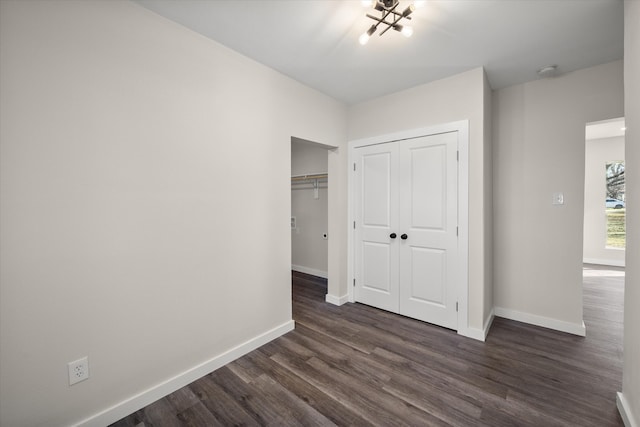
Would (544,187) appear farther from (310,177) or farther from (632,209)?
(310,177)

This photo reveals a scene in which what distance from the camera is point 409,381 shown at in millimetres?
1938

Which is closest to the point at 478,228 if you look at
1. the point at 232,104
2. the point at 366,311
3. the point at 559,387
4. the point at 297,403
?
the point at 559,387

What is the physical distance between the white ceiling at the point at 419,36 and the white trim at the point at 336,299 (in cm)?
255

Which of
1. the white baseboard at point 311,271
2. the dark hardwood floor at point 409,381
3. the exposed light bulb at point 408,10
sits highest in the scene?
the exposed light bulb at point 408,10

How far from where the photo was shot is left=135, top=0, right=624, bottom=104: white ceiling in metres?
1.73

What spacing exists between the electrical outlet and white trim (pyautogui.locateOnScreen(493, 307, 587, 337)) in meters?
3.67

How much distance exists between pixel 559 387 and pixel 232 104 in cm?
319

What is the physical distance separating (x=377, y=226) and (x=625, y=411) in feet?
7.34

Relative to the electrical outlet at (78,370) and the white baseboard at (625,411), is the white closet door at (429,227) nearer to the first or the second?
the white baseboard at (625,411)

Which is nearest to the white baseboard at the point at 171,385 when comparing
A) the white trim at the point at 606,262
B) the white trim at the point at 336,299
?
the white trim at the point at 336,299

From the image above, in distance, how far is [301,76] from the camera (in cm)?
269

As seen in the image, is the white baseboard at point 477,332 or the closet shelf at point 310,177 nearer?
the white baseboard at point 477,332

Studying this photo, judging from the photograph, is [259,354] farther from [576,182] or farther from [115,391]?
[576,182]

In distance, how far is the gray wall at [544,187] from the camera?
8.52ft
